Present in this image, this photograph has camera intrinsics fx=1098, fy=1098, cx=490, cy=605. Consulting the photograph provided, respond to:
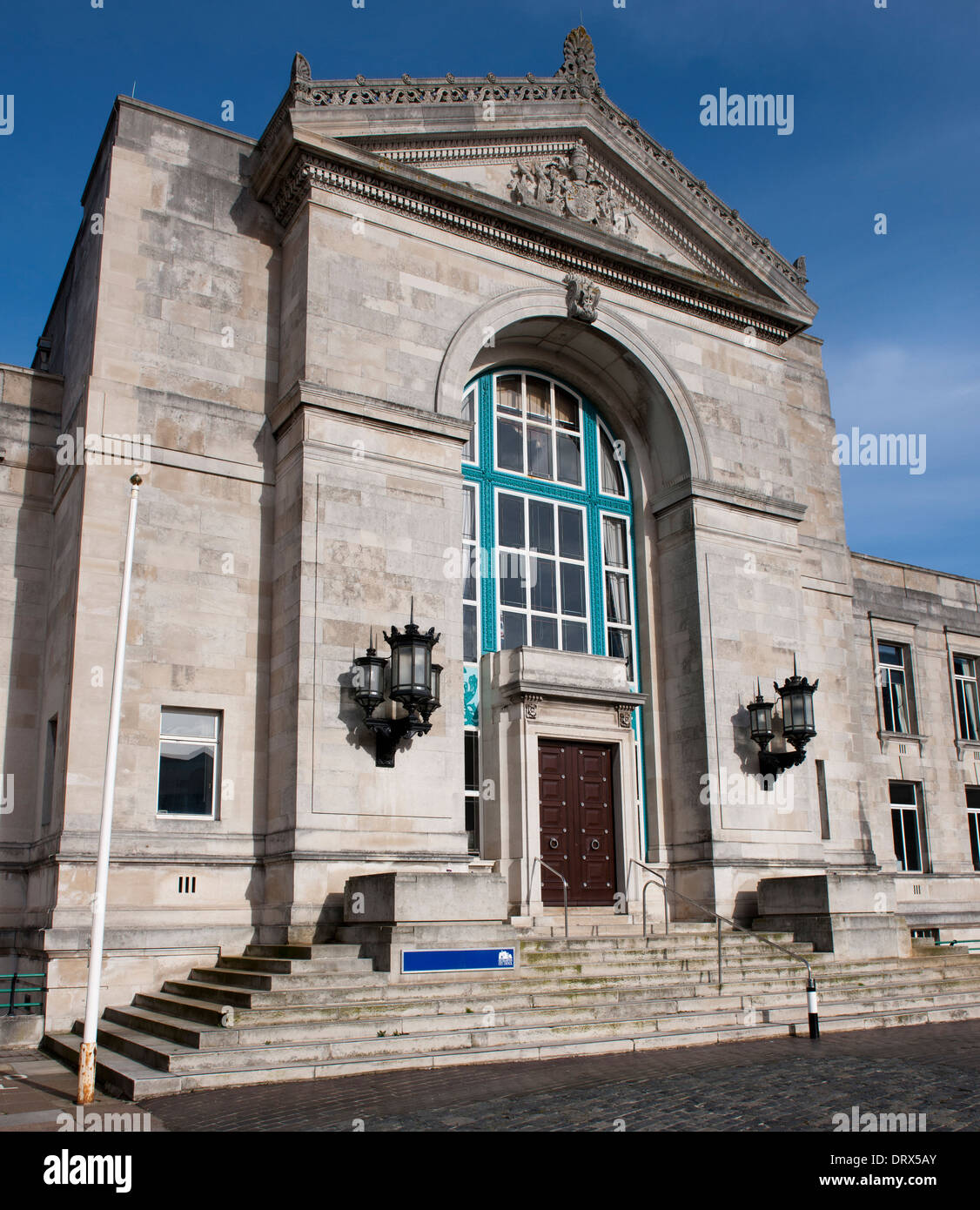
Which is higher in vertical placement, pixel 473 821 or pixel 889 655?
pixel 889 655

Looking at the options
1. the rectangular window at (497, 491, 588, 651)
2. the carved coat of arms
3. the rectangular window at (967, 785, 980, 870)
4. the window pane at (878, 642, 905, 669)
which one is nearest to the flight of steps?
the rectangular window at (497, 491, 588, 651)

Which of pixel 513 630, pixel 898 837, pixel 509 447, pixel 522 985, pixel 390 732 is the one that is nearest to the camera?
pixel 522 985

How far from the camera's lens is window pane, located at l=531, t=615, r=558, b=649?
20281 millimetres

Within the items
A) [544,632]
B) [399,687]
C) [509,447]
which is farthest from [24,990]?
[509,447]

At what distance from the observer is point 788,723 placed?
1988 centimetres

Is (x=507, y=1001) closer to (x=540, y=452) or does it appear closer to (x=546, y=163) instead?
(x=540, y=452)

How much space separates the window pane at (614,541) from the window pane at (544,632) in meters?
2.08

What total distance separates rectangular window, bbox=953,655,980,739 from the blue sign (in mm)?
18485

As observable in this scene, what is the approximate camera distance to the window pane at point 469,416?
66.5 feet

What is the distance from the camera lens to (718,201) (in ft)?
75.9

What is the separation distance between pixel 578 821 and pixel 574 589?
447 centimetres

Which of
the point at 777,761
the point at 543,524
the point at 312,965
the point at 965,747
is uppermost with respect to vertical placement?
the point at 543,524

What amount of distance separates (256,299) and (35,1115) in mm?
13262

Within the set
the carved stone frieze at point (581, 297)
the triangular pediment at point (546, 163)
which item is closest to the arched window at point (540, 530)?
the carved stone frieze at point (581, 297)
